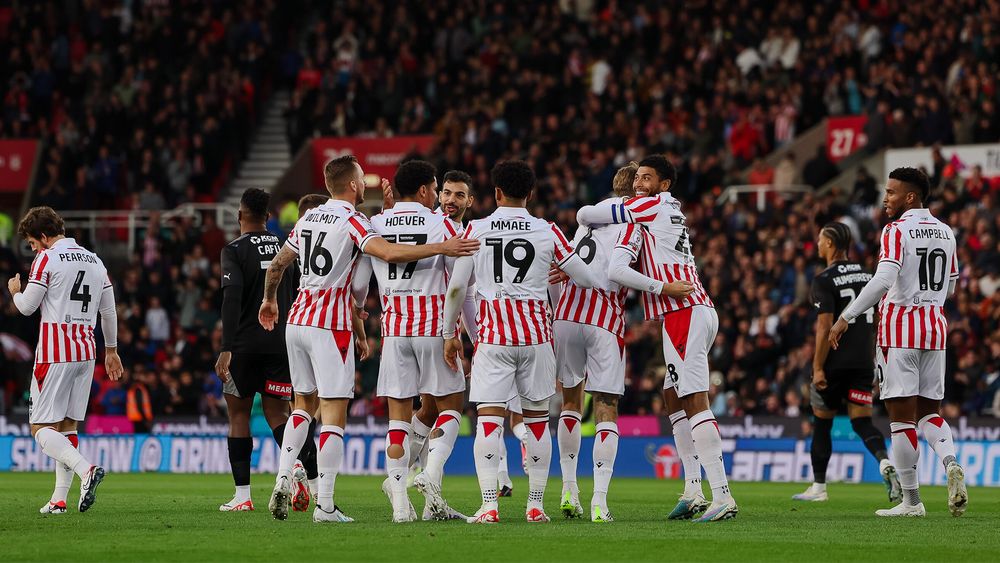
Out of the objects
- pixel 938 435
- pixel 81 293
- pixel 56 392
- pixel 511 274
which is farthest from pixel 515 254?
pixel 56 392

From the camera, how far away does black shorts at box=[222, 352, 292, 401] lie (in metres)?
12.5

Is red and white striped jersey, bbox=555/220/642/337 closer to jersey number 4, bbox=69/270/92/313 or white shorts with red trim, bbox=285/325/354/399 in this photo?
white shorts with red trim, bbox=285/325/354/399

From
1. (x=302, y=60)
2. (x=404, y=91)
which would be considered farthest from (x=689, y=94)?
(x=302, y=60)

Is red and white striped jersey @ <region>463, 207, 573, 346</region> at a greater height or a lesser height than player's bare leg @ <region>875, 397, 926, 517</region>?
greater

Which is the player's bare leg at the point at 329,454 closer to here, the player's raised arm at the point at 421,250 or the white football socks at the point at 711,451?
the player's raised arm at the point at 421,250

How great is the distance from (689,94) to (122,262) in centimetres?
1288

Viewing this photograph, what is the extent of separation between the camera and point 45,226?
12484 mm

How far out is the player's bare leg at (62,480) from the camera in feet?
40.4

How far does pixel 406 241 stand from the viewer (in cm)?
1103

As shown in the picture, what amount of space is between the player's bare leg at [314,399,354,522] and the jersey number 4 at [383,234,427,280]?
3.40ft

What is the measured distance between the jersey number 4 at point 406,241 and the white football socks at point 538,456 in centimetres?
144

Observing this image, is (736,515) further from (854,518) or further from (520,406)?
(520,406)

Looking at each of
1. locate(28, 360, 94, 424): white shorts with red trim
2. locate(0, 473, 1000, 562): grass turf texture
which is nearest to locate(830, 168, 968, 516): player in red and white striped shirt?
locate(0, 473, 1000, 562): grass turf texture

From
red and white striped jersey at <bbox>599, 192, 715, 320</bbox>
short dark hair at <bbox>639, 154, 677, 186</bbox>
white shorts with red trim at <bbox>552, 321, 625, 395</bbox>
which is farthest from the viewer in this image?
short dark hair at <bbox>639, 154, 677, 186</bbox>
